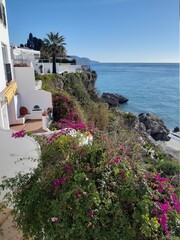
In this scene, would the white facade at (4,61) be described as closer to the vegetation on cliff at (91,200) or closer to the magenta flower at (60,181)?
the vegetation on cliff at (91,200)

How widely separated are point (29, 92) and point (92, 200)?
1491 cm

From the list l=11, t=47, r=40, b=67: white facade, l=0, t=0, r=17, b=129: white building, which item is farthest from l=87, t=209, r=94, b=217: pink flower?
l=11, t=47, r=40, b=67: white facade

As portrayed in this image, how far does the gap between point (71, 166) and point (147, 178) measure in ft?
5.48

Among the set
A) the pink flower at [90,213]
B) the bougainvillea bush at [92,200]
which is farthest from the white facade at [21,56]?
the pink flower at [90,213]

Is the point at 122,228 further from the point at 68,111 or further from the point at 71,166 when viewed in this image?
the point at 68,111

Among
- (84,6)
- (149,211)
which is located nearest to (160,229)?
(149,211)

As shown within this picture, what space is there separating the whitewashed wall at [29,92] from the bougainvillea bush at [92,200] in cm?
1270

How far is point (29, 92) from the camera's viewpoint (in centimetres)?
1641

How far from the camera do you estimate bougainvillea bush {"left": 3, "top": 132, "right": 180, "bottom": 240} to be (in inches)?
122

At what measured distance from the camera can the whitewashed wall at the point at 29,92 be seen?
15988 millimetres

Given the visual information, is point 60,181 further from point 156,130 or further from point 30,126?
point 156,130

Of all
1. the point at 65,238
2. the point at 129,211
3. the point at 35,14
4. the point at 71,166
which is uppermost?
the point at 35,14

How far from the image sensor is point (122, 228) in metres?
3.16

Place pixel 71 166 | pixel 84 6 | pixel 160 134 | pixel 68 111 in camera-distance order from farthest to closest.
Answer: pixel 160 134 < pixel 84 6 < pixel 68 111 < pixel 71 166
